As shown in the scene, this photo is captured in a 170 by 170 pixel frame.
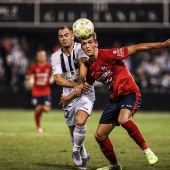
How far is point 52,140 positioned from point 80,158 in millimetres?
4667

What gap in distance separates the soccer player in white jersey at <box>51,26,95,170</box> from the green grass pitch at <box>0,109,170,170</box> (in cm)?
39

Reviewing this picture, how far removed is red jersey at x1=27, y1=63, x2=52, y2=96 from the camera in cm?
1795

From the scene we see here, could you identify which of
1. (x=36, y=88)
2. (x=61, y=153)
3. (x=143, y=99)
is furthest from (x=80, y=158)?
(x=143, y=99)

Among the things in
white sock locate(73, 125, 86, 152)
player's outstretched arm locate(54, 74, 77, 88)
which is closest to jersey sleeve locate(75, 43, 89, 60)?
player's outstretched arm locate(54, 74, 77, 88)

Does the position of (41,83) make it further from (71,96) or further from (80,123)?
(80,123)

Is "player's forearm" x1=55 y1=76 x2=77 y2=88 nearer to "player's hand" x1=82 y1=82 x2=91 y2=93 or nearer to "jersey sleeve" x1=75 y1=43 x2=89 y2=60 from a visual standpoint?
"player's hand" x1=82 y1=82 x2=91 y2=93

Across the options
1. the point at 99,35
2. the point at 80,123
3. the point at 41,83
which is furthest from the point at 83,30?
the point at 99,35

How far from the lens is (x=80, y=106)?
32.4 ft

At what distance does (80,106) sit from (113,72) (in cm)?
100

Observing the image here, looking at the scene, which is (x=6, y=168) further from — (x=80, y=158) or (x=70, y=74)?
(x=70, y=74)

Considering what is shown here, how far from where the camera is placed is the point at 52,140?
559 inches

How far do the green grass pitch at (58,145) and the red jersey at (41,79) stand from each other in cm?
111

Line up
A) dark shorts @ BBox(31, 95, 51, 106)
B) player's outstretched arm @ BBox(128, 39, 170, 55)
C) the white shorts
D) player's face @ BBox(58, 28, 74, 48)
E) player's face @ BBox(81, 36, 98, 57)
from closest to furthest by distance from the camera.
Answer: player's outstretched arm @ BBox(128, 39, 170, 55)
player's face @ BBox(81, 36, 98, 57)
the white shorts
player's face @ BBox(58, 28, 74, 48)
dark shorts @ BBox(31, 95, 51, 106)

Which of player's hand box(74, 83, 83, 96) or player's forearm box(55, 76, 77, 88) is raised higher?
player's forearm box(55, 76, 77, 88)
